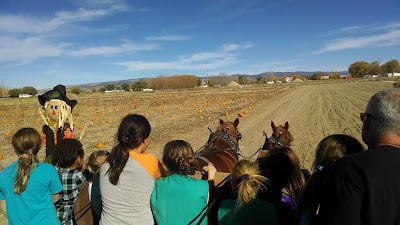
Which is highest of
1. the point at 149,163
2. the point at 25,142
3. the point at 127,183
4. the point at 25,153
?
the point at 25,142

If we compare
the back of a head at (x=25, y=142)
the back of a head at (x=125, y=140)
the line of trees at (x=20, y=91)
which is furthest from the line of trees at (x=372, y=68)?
the back of a head at (x=25, y=142)

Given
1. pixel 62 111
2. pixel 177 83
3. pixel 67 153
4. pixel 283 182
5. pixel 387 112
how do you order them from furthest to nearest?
pixel 177 83, pixel 62 111, pixel 67 153, pixel 283 182, pixel 387 112

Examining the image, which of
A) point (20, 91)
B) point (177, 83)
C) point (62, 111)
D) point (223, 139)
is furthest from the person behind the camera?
point (177, 83)

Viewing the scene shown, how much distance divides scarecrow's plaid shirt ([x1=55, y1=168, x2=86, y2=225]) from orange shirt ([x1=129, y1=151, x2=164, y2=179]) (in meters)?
0.89

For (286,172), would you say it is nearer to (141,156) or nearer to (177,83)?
(141,156)

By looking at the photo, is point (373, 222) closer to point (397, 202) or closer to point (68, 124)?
point (397, 202)

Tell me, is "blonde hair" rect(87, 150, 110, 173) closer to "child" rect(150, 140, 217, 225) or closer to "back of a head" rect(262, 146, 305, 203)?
"child" rect(150, 140, 217, 225)

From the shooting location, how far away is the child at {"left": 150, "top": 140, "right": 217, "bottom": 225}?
2.67m

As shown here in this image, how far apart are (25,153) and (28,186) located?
0.33m

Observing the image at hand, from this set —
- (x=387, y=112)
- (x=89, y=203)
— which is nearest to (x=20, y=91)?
(x=89, y=203)

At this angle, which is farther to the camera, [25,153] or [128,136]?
[25,153]

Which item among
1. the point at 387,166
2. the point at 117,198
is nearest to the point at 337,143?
the point at 387,166

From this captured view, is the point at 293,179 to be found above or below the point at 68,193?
above

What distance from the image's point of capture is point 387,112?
5.65ft
